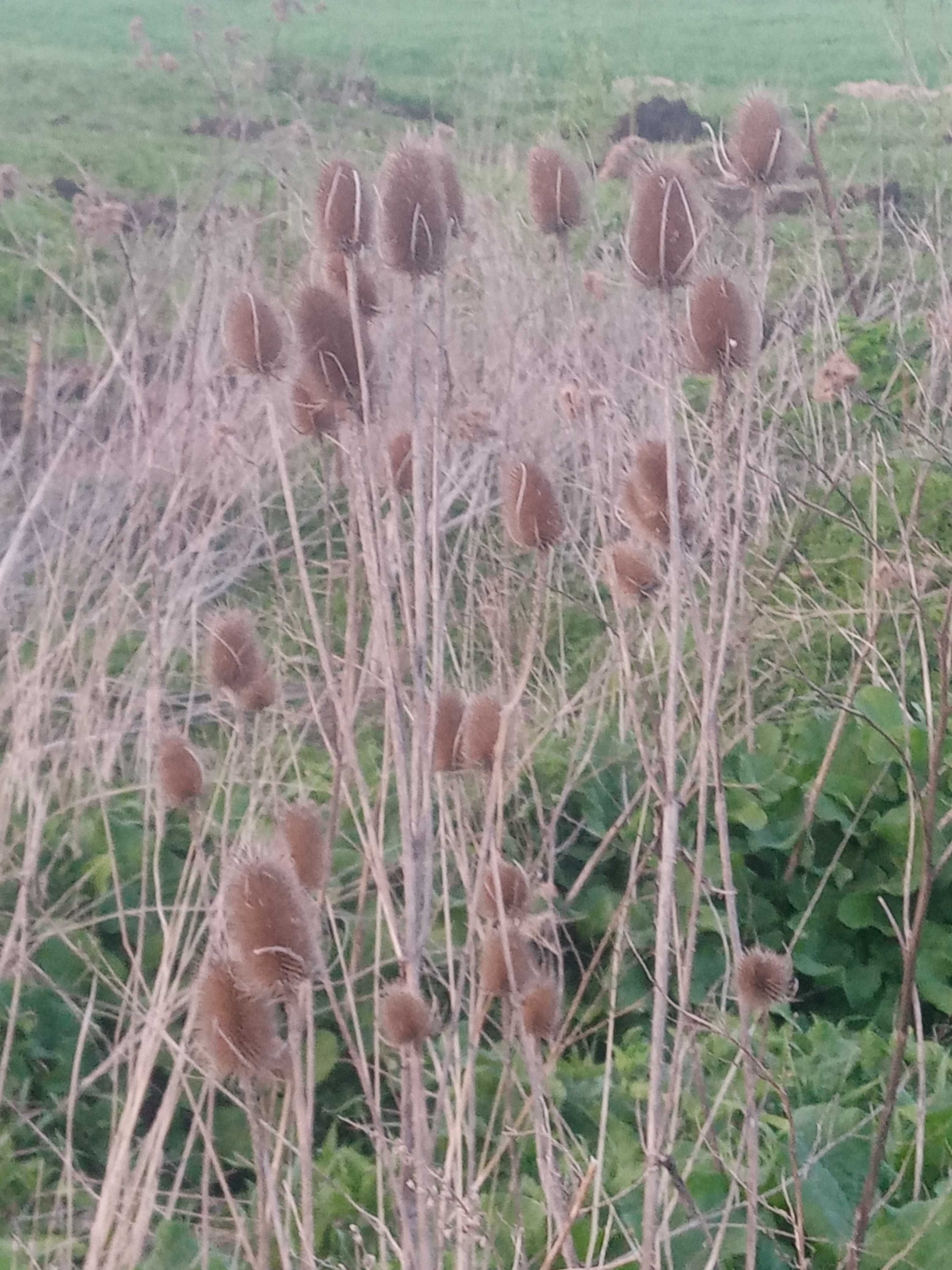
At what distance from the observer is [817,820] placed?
2.17m

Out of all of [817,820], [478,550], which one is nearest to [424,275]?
[817,820]

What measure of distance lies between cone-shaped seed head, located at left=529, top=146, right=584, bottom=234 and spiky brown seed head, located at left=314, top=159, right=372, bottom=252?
0.24 meters

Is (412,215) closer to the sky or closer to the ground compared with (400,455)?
closer to the sky

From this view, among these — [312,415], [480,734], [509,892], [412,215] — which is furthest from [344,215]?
[509,892]

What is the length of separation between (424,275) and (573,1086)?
1.16 m

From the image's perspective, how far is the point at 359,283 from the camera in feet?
3.52

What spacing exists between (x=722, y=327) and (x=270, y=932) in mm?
615

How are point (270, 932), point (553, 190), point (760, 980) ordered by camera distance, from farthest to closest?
1. point (553, 190)
2. point (760, 980)
3. point (270, 932)

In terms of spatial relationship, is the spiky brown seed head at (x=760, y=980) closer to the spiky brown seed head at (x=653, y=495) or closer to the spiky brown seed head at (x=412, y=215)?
the spiky brown seed head at (x=653, y=495)

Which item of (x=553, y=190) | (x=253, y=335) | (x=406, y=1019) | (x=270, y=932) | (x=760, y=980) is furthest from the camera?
(x=553, y=190)

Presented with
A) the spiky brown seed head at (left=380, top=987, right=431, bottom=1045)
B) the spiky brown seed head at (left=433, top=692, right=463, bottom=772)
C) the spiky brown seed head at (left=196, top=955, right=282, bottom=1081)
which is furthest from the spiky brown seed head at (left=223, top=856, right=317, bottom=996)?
the spiky brown seed head at (left=433, top=692, right=463, bottom=772)

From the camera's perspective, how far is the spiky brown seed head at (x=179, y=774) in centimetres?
111

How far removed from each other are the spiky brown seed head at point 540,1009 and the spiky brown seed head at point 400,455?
502mm

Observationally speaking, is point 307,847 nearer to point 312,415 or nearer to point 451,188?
point 312,415
